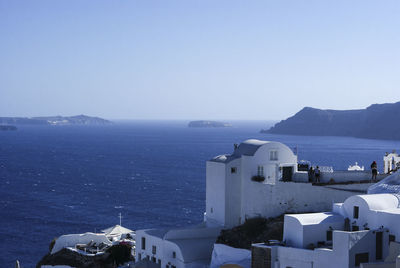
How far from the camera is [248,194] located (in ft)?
149

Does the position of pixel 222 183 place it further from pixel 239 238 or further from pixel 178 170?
pixel 178 170

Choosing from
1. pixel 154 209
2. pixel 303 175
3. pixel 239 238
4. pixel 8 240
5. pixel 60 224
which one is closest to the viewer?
pixel 239 238

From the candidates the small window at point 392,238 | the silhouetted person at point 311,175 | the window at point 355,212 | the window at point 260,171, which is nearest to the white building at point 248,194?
the window at point 260,171

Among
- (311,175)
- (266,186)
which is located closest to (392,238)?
(311,175)

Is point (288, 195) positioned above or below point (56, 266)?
Answer: above

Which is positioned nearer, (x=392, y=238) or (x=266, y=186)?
(x=392, y=238)

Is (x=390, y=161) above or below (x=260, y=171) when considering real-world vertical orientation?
above

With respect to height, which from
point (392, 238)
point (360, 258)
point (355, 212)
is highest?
point (355, 212)

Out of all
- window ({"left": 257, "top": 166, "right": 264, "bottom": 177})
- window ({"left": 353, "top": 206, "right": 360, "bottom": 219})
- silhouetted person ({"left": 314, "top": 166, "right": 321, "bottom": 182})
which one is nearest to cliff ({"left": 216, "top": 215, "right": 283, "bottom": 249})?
window ({"left": 257, "top": 166, "right": 264, "bottom": 177})

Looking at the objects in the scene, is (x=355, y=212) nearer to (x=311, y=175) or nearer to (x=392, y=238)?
(x=392, y=238)

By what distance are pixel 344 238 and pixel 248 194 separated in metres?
14.3

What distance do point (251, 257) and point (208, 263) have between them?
6395 mm

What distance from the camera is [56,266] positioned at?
5191 cm

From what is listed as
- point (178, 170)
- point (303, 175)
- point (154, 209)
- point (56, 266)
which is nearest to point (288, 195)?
point (303, 175)
